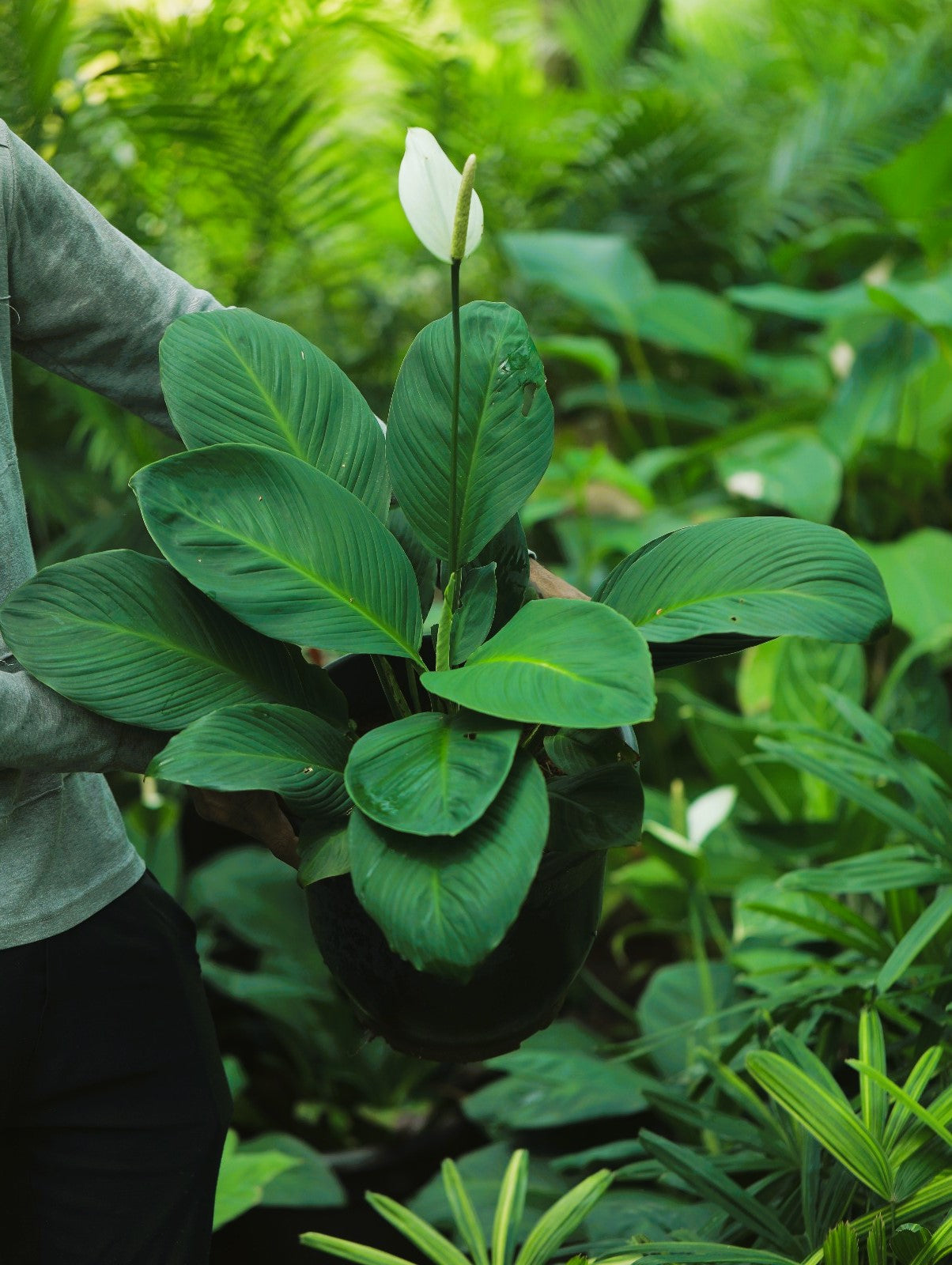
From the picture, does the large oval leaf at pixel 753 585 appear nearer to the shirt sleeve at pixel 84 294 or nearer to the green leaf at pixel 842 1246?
the shirt sleeve at pixel 84 294

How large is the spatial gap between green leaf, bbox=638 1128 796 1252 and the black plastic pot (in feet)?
1.45

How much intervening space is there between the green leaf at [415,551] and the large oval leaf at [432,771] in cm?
22

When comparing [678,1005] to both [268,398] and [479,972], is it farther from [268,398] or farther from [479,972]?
[268,398]

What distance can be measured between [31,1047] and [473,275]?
279 centimetres

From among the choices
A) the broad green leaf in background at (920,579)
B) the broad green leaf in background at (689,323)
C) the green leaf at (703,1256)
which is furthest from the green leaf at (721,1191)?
the broad green leaf in background at (689,323)

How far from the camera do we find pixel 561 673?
76 cm

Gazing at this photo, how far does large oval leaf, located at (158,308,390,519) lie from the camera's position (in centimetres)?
89

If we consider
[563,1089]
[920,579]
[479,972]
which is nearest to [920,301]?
[920,579]

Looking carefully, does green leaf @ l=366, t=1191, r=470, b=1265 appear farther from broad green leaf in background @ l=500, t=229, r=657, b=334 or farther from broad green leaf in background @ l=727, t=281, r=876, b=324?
broad green leaf in background @ l=500, t=229, r=657, b=334

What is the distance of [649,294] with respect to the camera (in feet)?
9.48

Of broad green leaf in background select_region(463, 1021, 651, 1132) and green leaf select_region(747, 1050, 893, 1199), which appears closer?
green leaf select_region(747, 1050, 893, 1199)

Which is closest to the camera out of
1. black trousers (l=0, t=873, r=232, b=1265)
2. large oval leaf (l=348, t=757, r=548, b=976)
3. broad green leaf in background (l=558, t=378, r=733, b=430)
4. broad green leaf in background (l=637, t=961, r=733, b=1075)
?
large oval leaf (l=348, t=757, r=548, b=976)

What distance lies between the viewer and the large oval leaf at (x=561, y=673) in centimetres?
72

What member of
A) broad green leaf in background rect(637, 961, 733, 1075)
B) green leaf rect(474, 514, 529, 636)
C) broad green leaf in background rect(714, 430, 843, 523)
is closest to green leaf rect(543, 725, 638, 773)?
green leaf rect(474, 514, 529, 636)
